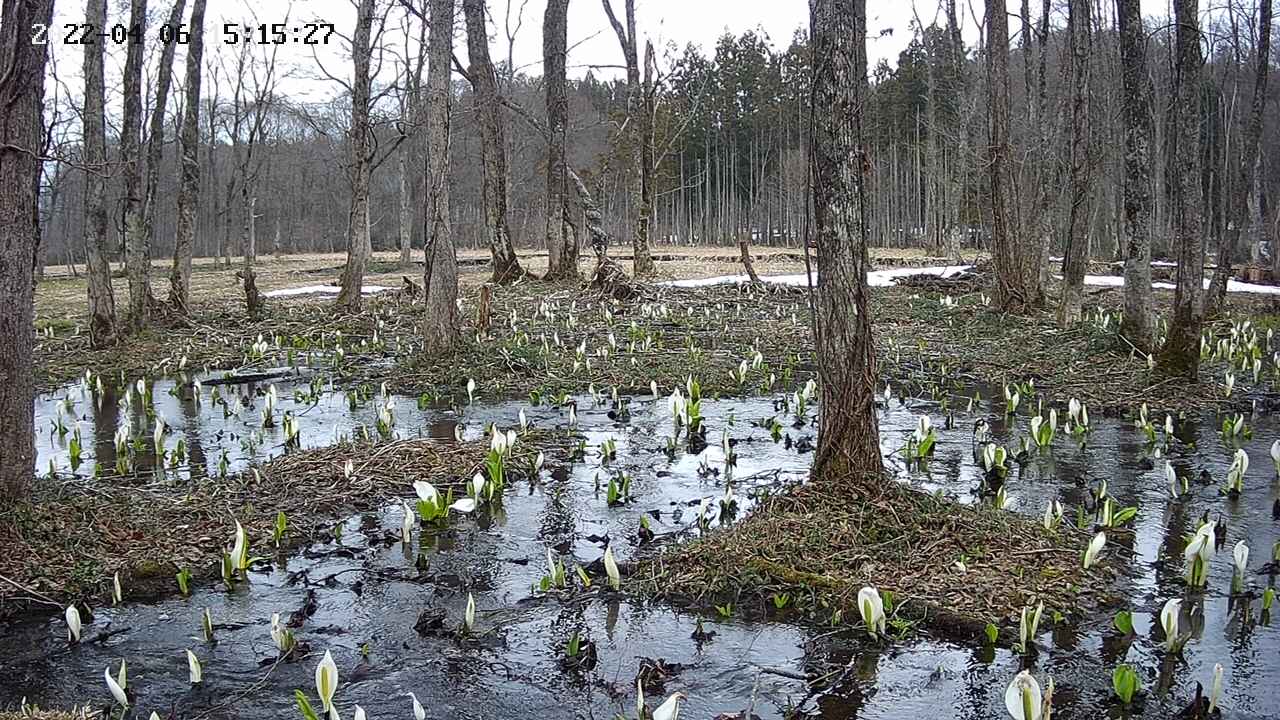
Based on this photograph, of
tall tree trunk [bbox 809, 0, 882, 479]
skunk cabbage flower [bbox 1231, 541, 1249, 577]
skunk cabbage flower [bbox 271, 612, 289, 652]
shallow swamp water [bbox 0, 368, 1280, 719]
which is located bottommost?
shallow swamp water [bbox 0, 368, 1280, 719]

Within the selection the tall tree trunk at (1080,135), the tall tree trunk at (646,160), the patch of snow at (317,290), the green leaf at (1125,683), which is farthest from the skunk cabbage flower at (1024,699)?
the tall tree trunk at (646,160)

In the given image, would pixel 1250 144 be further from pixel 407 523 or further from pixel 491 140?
pixel 491 140

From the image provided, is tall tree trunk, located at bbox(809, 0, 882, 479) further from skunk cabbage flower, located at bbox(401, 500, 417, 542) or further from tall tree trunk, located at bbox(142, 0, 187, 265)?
tall tree trunk, located at bbox(142, 0, 187, 265)

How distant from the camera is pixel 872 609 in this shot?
4.06 meters

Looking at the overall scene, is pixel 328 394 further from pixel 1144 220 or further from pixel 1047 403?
pixel 1144 220

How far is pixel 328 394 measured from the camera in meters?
10.5

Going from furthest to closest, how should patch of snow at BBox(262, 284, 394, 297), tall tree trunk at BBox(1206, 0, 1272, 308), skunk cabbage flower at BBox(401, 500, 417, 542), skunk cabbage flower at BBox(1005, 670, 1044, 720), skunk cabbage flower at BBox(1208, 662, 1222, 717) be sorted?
patch of snow at BBox(262, 284, 394, 297) → tall tree trunk at BBox(1206, 0, 1272, 308) → skunk cabbage flower at BBox(401, 500, 417, 542) → skunk cabbage flower at BBox(1208, 662, 1222, 717) → skunk cabbage flower at BBox(1005, 670, 1044, 720)

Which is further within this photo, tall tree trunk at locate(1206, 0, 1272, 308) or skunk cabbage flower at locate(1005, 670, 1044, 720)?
tall tree trunk at locate(1206, 0, 1272, 308)

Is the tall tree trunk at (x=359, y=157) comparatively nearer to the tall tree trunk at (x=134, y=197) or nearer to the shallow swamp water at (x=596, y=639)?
the tall tree trunk at (x=134, y=197)

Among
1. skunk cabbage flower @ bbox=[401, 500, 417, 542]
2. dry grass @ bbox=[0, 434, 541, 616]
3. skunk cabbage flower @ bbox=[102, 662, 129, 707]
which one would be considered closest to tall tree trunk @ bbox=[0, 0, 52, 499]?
dry grass @ bbox=[0, 434, 541, 616]

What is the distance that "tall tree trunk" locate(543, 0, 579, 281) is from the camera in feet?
A: 66.9

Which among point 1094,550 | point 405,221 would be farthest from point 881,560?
point 405,221

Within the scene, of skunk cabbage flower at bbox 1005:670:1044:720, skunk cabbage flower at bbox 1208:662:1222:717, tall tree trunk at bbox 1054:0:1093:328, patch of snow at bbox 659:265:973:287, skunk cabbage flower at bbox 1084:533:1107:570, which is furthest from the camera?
patch of snow at bbox 659:265:973:287

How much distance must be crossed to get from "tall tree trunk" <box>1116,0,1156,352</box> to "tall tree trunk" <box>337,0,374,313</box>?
11374mm
